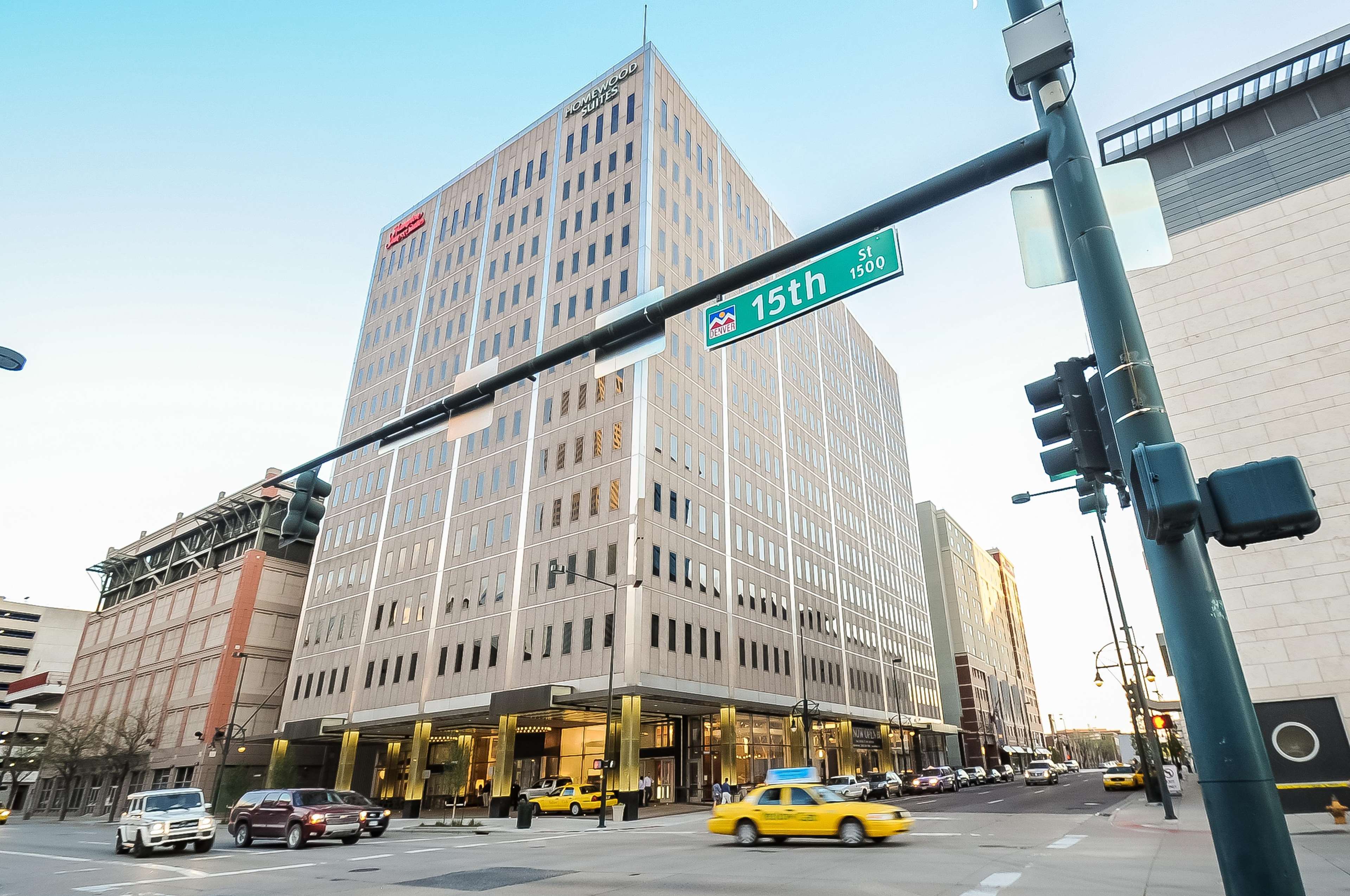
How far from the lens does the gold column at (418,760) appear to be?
45719 mm

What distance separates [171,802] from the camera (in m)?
22.2

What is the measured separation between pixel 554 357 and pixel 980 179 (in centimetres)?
401

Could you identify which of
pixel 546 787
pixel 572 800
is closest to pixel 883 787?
pixel 572 800

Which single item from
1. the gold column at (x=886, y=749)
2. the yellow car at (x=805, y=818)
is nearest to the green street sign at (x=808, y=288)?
the yellow car at (x=805, y=818)

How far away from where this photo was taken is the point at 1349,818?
838 inches

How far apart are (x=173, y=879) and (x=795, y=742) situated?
44.7 m

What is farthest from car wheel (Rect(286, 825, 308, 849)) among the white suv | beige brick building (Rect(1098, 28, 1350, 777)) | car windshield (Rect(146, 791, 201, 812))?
beige brick building (Rect(1098, 28, 1350, 777))

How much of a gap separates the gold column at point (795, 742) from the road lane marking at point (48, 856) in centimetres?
4100

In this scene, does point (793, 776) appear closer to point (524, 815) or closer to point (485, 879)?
point (524, 815)

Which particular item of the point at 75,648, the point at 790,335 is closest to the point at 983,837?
the point at 790,335

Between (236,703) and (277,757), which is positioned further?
(236,703)

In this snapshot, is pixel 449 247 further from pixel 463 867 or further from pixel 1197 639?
pixel 1197 639

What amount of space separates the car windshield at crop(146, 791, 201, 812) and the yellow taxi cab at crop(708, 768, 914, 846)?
1598 centimetres

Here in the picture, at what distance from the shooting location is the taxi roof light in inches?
1005
